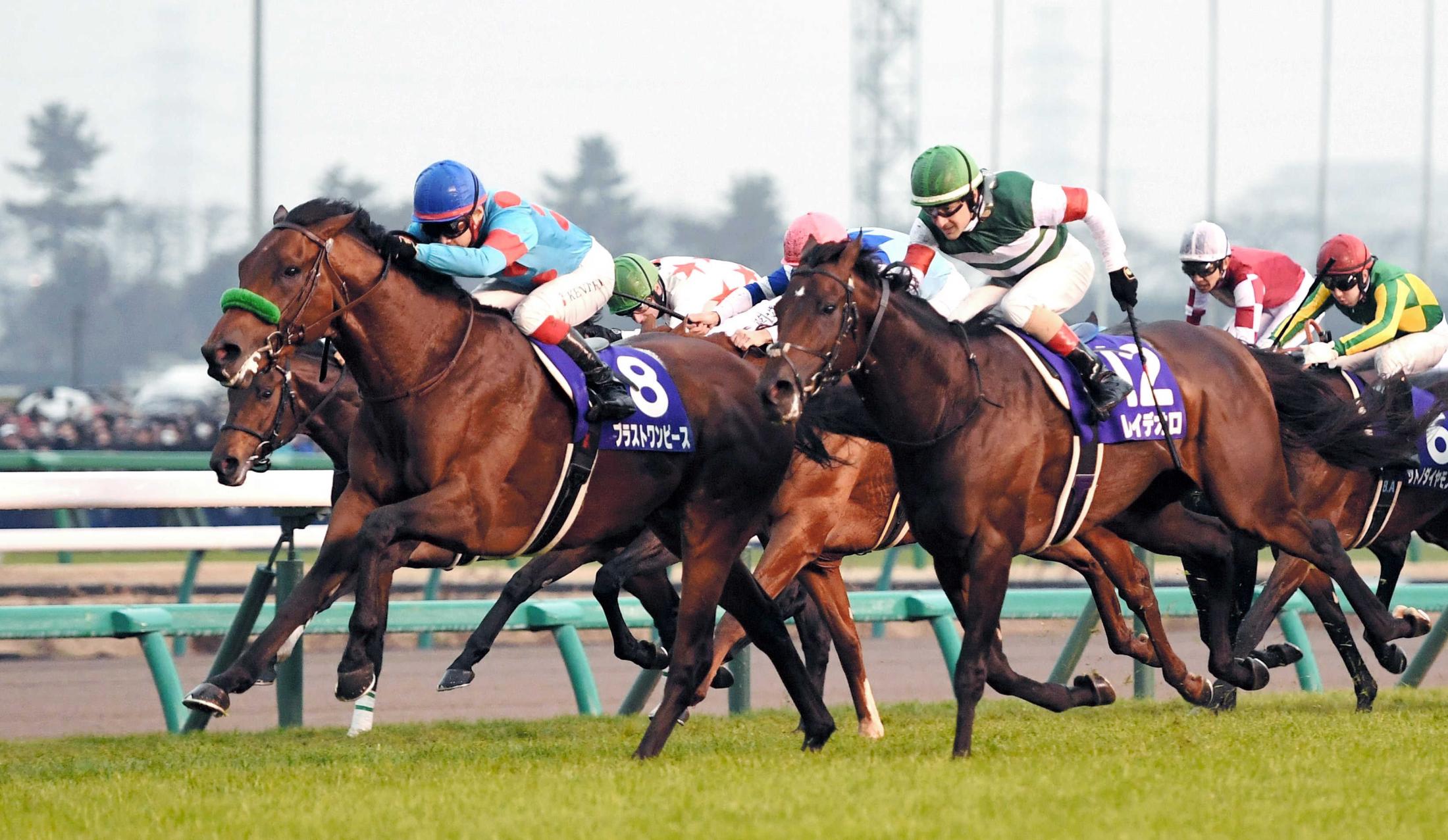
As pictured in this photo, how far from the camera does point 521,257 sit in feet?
21.2

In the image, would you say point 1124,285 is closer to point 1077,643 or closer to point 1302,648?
point 1077,643

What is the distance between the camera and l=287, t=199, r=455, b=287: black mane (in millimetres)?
5934

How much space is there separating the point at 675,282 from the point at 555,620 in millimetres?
1582

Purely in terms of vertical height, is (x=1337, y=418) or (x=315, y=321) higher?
(x=315, y=321)

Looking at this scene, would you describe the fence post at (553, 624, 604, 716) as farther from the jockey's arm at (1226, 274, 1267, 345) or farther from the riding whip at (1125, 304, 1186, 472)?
the jockey's arm at (1226, 274, 1267, 345)

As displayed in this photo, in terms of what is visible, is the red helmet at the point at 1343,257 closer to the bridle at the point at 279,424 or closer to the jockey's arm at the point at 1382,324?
the jockey's arm at the point at 1382,324

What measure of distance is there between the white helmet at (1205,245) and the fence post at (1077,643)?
169 centimetres

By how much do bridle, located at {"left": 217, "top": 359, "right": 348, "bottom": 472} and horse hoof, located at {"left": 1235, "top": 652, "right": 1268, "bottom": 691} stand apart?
3.59m

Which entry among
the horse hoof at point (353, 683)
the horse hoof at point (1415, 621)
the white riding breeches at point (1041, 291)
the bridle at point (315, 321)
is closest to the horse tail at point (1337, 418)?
the horse hoof at point (1415, 621)

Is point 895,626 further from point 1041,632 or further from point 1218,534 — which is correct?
point 1218,534

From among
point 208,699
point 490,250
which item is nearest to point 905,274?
point 490,250

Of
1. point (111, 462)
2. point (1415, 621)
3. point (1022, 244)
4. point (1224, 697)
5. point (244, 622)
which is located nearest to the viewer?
point (1022, 244)

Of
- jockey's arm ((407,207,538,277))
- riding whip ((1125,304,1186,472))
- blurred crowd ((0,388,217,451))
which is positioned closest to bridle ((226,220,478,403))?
jockey's arm ((407,207,538,277))

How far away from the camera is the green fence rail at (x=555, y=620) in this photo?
7.93m
